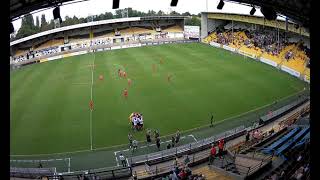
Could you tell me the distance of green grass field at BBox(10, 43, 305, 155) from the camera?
23.9m

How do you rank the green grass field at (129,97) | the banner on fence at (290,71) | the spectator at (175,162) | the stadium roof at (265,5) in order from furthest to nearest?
the banner on fence at (290,71), the green grass field at (129,97), the spectator at (175,162), the stadium roof at (265,5)

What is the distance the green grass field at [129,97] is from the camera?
78.5ft

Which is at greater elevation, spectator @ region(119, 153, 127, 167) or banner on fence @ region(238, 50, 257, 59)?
banner on fence @ region(238, 50, 257, 59)

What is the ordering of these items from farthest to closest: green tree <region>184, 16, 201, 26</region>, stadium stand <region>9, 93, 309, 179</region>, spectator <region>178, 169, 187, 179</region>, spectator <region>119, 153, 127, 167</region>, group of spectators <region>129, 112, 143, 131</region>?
1. green tree <region>184, 16, 201, 26</region>
2. group of spectators <region>129, 112, 143, 131</region>
3. spectator <region>119, 153, 127, 167</region>
4. stadium stand <region>9, 93, 309, 179</region>
5. spectator <region>178, 169, 187, 179</region>

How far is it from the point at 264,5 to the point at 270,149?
7009mm

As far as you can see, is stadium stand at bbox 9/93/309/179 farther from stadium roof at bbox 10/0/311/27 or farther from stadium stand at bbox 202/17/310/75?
stadium stand at bbox 202/17/310/75

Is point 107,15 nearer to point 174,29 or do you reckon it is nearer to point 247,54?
point 174,29

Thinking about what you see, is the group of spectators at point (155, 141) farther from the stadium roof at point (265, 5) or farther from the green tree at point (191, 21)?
the green tree at point (191, 21)

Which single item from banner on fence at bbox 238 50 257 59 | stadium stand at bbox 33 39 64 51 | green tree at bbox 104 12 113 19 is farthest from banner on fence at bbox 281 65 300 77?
green tree at bbox 104 12 113 19

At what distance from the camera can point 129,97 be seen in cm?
3084

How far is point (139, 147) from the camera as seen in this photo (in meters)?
21.4

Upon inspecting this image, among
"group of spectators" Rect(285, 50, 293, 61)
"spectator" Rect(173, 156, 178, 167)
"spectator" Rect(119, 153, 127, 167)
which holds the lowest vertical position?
"spectator" Rect(119, 153, 127, 167)

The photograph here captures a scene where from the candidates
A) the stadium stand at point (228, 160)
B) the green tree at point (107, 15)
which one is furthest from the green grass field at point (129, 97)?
the green tree at point (107, 15)
